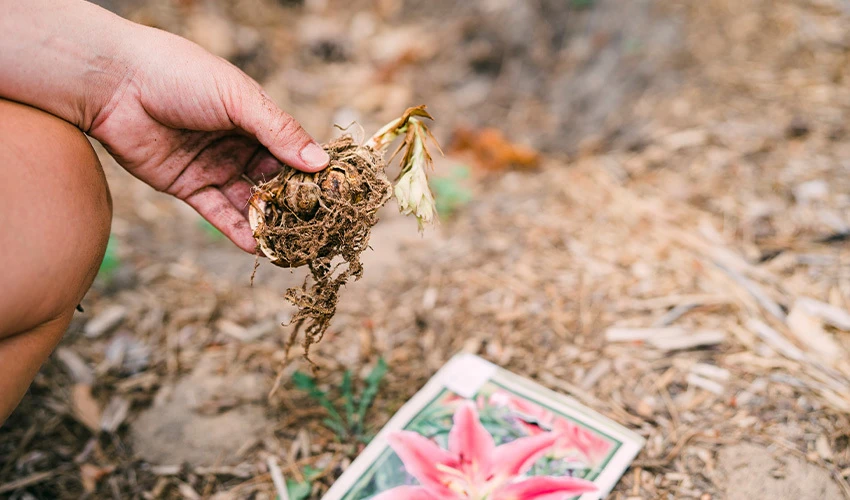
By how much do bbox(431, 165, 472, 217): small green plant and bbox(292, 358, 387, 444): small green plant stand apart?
115 cm

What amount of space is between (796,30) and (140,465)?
458cm

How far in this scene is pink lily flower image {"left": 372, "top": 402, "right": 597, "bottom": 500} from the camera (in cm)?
164

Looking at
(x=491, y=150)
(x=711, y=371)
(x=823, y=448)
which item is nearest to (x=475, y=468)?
(x=711, y=371)

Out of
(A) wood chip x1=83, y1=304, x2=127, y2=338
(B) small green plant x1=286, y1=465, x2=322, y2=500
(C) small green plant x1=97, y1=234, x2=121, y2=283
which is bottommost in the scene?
(B) small green plant x1=286, y1=465, x2=322, y2=500

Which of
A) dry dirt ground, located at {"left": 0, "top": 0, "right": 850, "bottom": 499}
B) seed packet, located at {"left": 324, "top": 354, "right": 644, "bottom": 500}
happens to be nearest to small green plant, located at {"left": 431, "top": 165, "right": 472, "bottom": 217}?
dry dirt ground, located at {"left": 0, "top": 0, "right": 850, "bottom": 499}

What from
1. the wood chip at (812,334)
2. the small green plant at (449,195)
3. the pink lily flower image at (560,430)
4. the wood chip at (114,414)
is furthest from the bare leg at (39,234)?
the wood chip at (812,334)

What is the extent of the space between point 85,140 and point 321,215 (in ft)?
2.26

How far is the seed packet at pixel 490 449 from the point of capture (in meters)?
1.66

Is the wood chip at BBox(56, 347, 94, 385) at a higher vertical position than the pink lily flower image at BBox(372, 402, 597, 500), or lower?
higher

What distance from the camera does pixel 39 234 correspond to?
4.22 ft

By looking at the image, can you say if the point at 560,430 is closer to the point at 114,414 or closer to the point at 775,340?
the point at 775,340

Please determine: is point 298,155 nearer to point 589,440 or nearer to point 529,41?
point 589,440

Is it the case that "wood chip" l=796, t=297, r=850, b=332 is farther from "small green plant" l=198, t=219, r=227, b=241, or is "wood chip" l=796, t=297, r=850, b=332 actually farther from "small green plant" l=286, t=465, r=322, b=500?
"small green plant" l=198, t=219, r=227, b=241

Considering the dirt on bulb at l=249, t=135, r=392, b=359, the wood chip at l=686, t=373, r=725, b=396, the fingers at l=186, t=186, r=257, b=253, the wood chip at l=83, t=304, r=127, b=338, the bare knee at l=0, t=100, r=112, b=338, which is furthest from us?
the wood chip at l=83, t=304, r=127, b=338
